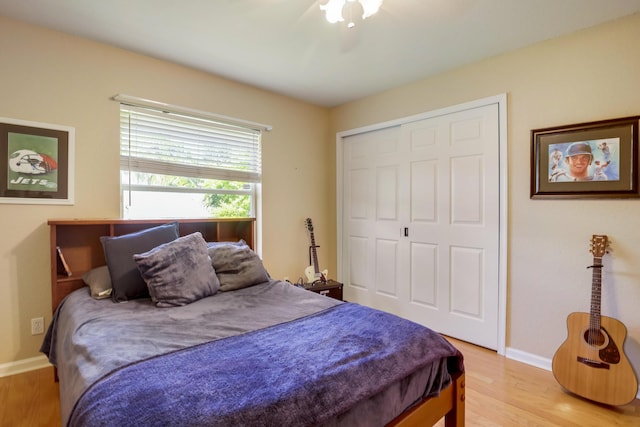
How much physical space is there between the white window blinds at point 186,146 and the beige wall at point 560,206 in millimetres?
2123

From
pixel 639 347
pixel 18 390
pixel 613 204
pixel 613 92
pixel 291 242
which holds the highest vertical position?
pixel 613 92

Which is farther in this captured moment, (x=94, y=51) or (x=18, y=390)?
(x=94, y=51)

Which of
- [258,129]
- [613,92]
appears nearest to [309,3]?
[258,129]

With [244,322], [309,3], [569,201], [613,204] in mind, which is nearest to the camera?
[244,322]

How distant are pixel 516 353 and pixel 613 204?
1.29 metres

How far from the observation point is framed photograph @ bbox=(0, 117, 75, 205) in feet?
6.78

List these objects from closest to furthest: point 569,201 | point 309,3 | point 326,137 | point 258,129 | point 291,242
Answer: point 309,3
point 569,201
point 258,129
point 291,242
point 326,137

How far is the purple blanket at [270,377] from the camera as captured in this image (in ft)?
2.83

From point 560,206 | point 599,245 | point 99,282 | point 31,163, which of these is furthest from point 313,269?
point 31,163

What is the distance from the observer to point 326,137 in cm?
394

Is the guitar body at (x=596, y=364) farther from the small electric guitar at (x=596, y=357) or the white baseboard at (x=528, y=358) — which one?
the white baseboard at (x=528, y=358)

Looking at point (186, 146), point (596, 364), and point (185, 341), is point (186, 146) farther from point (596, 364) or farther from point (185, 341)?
point (596, 364)

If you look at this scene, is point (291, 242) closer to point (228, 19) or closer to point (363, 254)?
point (363, 254)

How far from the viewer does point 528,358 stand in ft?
7.84
